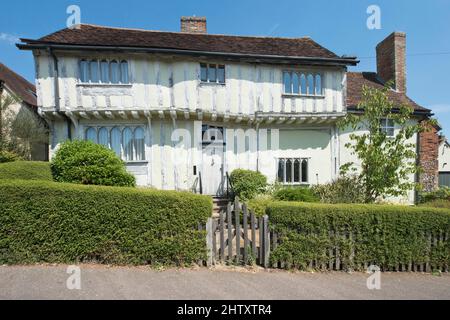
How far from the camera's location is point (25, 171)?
261 inches

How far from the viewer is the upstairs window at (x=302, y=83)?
10352 millimetres

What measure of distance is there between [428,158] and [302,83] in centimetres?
824

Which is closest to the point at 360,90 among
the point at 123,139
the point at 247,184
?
the point at 247,184

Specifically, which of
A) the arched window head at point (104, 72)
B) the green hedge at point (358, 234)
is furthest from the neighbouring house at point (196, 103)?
the green hedge at point (358, 234)

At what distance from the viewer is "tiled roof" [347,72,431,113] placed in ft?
37.8

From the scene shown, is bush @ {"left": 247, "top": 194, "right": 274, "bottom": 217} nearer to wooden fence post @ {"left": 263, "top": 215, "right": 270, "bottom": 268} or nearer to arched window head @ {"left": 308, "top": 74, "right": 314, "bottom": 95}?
wooden fence post @ {"left": 263, "top": 215, "right": 270, "bottom": 268}

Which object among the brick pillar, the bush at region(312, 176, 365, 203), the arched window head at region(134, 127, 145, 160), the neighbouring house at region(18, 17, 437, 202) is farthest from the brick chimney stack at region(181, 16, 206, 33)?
the brick pillar

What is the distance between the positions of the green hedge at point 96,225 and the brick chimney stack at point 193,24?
1131 centimetres

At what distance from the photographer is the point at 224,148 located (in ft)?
33.8

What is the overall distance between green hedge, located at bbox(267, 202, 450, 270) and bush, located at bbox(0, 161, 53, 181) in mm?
7254

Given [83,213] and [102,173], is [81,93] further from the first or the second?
[83,213]

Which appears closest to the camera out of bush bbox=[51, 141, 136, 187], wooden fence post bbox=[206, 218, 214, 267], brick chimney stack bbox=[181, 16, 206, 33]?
wooden fence post bbox=[206, 218, 214, 267]
